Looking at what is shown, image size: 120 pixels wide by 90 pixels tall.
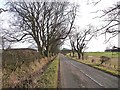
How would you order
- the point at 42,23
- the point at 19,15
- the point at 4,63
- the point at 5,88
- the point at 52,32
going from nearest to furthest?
1. the point at 5,88
2. the point at 4,63
3. the point at 19,15
4. the point at 42,23
5. the point at 52,32

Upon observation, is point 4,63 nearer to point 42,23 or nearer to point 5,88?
point 5,88

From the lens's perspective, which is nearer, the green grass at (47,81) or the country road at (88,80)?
the green grass at (47,81)

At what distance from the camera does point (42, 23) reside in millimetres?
36219

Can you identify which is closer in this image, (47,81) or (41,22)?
(47,81)

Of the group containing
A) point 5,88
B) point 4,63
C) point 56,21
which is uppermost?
point 56,21

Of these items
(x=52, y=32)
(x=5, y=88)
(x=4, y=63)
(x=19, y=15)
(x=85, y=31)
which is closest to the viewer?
(x=5, y=88)

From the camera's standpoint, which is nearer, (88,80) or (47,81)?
(47,81)

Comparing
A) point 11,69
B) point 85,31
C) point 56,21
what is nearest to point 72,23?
point 56,21

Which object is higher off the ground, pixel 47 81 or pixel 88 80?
pixel 47 81

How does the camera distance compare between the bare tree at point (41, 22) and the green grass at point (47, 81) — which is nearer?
the green grass at point (47, 81)

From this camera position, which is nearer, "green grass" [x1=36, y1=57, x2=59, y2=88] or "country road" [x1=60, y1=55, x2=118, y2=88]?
"green grass" [x1=36, y1=57, x2=59, y2=88]

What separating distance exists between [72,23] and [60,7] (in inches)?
129

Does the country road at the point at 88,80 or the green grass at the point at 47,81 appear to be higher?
the green grass at the point at 47,81

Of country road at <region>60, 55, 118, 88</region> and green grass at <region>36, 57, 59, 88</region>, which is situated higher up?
green grass at <region>36, 57, 59, 88</region>
